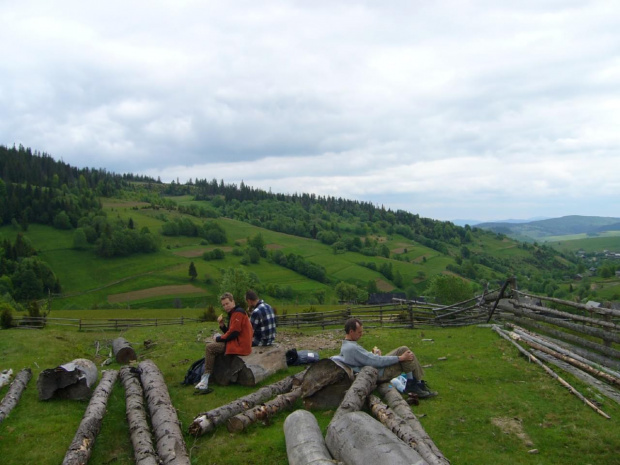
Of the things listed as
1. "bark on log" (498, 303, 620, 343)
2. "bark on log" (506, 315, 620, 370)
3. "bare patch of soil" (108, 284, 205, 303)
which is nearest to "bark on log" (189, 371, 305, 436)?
"bark on log" (506, 315, 620, 370)

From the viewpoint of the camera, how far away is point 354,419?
20.1 feet

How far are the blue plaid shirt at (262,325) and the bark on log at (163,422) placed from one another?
8.35ft

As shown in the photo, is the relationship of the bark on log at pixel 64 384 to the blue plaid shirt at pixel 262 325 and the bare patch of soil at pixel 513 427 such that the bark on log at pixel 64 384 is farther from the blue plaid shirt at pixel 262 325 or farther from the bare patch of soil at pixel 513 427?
the bare patch of soil at pixel 513 427

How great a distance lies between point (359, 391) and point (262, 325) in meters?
3.83

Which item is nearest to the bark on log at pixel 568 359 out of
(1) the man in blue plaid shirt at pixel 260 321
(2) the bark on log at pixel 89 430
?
(1) the man in blue plaid shirt at pixel 260 321

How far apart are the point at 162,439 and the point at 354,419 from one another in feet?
10.4

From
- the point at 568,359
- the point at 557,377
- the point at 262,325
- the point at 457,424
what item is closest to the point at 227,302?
the point at 262,325

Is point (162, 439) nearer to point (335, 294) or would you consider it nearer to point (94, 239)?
point (335, 294)

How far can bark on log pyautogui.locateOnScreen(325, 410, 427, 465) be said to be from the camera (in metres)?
5.13

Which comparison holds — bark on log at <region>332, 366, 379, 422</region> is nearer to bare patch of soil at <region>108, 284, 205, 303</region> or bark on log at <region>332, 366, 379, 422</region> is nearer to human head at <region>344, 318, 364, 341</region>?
human head at <region>344, 318, 364, 341</region>

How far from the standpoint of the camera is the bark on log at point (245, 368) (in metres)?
9.84

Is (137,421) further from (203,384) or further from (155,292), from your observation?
(155,292)

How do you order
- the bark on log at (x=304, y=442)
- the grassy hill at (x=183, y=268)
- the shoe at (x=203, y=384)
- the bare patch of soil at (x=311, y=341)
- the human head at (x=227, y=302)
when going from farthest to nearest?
the grassy hill at (x=183, y=268)
the bare patch of soil at (x=311, y=341)
the human head at (x=227, y=302)
the shoe at (x=203, y=384)
the bark on log at (x=304, y=442)

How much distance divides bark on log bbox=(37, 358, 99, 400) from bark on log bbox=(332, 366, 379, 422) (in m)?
6.22
